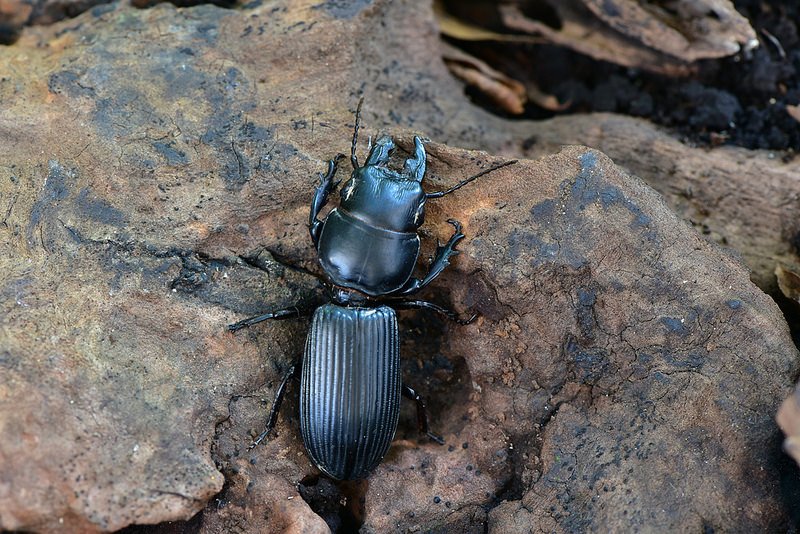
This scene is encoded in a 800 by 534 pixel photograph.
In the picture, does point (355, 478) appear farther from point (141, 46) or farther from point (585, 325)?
point (141, 46)

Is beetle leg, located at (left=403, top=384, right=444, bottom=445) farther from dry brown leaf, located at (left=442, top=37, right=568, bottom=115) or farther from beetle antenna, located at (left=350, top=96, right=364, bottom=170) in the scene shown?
dry brown leaf, located at (left=442, top=37, right=568, bottom=115)

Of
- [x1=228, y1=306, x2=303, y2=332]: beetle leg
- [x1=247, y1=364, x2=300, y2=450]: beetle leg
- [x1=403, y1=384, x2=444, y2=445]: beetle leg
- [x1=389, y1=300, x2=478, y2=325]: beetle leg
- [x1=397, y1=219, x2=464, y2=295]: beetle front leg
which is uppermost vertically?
[x1=397, y1=219, x2=464, y2=295]: beetle front leg

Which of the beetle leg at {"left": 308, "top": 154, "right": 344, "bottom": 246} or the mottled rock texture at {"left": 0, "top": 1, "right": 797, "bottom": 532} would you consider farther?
the beetle leg at {"left": 308, "top": 154, "right": 344, "bottom": 246}

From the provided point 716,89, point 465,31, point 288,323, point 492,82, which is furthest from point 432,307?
point 716,89

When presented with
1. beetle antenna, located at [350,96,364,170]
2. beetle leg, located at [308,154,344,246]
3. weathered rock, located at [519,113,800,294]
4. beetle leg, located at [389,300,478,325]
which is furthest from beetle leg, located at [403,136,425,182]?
weathered rock, located at [519,113,800,294]

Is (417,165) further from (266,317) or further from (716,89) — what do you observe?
(716,89)

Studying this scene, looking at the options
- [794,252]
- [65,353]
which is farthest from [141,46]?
[794,252]

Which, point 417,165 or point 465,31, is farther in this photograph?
point 465,31

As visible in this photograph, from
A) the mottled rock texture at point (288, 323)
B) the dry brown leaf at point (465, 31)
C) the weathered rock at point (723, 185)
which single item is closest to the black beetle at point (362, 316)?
the mottled rock texture at point (288, 323)
